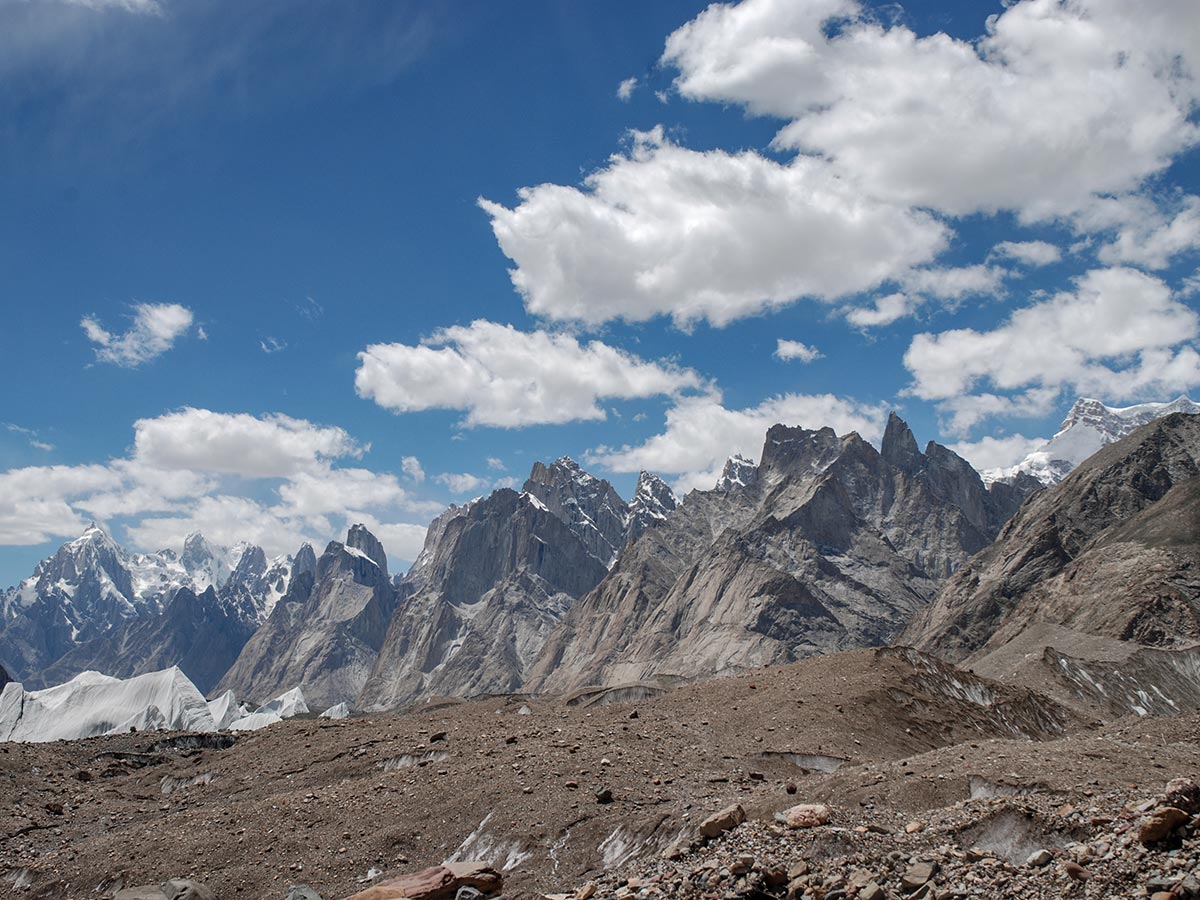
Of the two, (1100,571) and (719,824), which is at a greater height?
(1100,571)

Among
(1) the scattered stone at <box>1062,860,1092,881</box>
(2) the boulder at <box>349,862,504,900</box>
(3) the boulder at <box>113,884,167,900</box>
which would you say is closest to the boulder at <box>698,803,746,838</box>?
(2) the boulder at <box>349,862,504,900</box>

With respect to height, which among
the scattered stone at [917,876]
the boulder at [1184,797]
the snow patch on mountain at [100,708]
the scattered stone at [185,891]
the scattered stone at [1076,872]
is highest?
the snow patch on mountain at [100,708]

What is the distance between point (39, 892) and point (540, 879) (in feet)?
36.6

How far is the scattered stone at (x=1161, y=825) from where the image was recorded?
1104 cm

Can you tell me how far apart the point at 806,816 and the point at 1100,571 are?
404ft

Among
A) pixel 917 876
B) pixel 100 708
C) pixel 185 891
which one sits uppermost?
pixel 100 708

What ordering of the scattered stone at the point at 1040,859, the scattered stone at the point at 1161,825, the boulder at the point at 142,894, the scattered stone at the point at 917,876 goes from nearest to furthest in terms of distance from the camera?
the scattered stone at the point at 1161,825 → the scattered stone at the point at 917,876 → the scattered stone at the point at 1040,859 → the boulder at the point at 142,894

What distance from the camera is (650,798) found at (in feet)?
62.2

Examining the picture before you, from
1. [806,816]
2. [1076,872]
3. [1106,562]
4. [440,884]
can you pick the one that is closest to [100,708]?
[440,884]

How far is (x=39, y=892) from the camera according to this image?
61.6 feet

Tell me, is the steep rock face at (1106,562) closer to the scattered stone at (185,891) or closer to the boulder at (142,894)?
the scattered stone at (185,891)

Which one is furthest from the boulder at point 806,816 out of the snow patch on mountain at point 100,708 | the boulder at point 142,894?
the snow patch on mountain at point 100,708

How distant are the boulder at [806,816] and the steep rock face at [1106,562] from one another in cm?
9389

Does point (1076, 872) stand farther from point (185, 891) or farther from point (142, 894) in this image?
point (142, 894)
